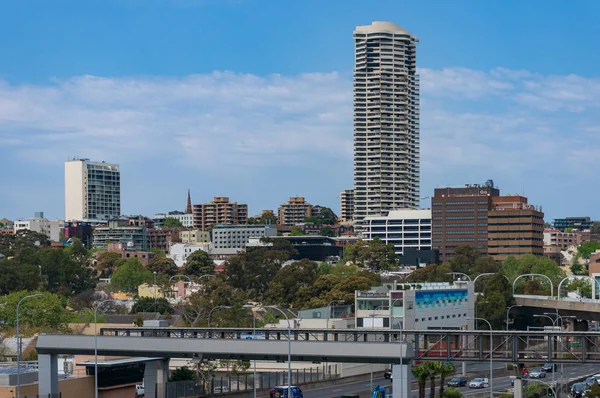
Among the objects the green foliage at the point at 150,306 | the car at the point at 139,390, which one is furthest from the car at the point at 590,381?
the green foliage at the point at 150,306

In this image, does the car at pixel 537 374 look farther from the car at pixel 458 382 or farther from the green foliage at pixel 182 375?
the green foliage at pixel 182 375

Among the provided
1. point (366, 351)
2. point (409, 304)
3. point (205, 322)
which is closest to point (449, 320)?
point (409, 304)

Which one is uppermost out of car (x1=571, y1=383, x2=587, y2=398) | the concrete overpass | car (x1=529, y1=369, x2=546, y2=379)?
the concrete overpass

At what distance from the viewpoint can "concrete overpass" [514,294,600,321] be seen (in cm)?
15838

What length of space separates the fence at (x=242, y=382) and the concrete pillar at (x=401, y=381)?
25248mm

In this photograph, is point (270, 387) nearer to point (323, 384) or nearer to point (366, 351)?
point (323, 384)

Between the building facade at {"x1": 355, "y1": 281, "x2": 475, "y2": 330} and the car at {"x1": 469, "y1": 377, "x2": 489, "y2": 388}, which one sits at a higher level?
the building facade at {"x1": 355, "y1": 281, "x2": 475, "y2": 330}

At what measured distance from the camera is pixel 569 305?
530 ft

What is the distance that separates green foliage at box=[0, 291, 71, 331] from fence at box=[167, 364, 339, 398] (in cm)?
2956

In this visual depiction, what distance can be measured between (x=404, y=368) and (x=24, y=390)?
85.2 ft

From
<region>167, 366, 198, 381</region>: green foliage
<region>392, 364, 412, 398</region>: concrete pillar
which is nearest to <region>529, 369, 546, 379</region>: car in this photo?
<region>167, 366, 198, 381</region>: green foliage

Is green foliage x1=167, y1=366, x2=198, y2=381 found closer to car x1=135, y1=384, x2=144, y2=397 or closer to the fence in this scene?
the fence

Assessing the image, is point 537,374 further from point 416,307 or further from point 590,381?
point 416,307

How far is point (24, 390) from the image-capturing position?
262 ft
